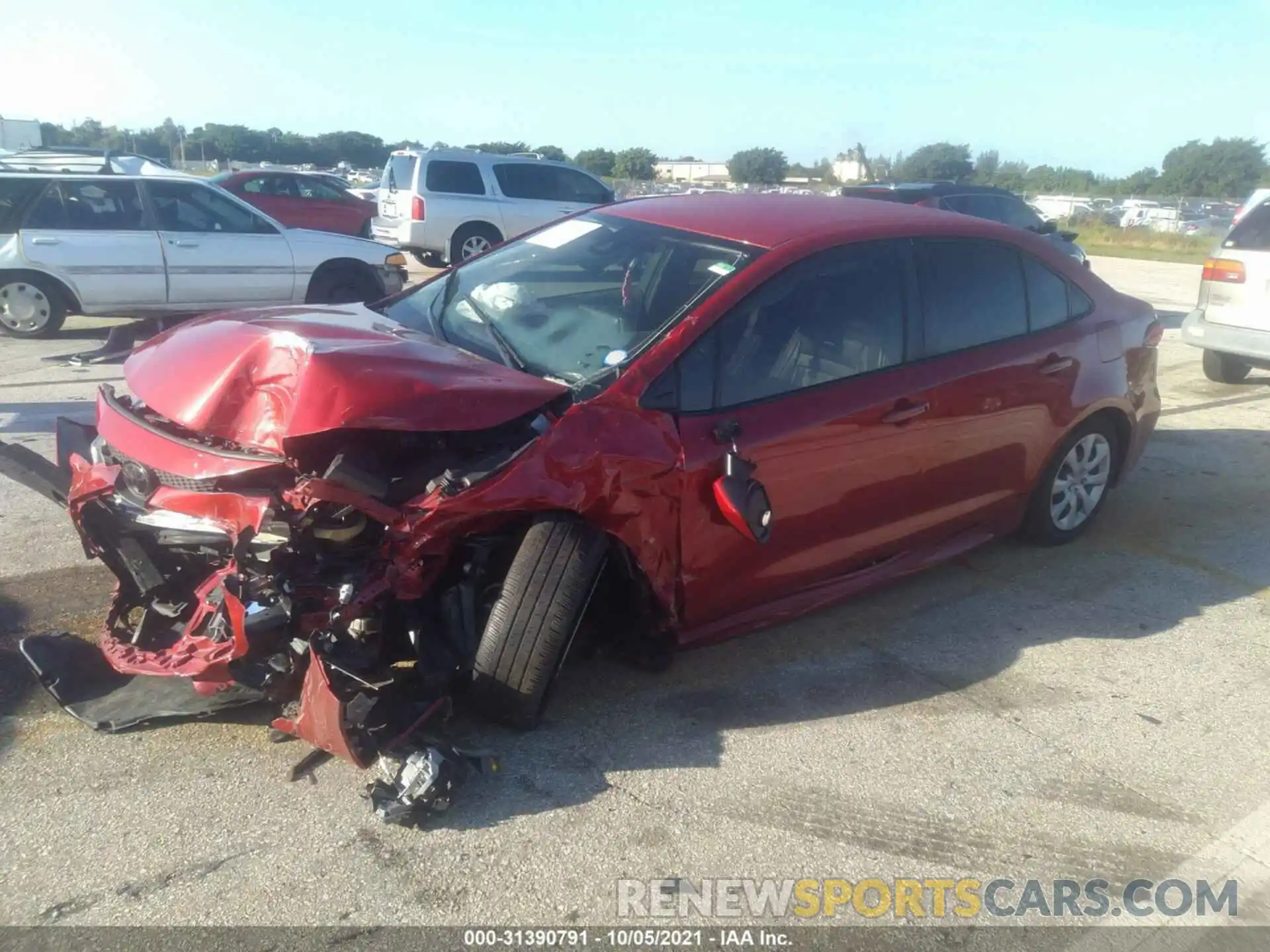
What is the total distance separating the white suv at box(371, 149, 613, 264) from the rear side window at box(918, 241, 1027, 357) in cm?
1066

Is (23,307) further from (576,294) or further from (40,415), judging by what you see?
(576,294)

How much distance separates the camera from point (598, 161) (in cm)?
4603

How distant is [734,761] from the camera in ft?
11.1

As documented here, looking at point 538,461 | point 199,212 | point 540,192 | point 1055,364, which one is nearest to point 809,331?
point 538,461

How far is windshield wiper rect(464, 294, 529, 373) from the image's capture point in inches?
149

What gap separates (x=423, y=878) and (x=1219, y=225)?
38957mm

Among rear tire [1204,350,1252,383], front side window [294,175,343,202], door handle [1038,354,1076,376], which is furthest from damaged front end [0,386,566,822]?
front side window [294,175,343,202]

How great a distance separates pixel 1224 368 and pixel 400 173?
1118cm

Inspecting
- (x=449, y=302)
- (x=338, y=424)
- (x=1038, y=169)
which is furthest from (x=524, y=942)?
(x=1038, y=169)

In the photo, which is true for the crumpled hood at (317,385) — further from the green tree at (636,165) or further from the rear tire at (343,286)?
the green tree at (636,165)

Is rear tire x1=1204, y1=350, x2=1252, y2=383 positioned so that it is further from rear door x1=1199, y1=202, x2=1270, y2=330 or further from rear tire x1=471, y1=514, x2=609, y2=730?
rear tire x1=471, y1=514, x2=609, y2=730

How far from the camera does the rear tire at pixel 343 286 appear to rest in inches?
411

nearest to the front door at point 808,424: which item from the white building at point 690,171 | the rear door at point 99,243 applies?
the rear door at point 99,243

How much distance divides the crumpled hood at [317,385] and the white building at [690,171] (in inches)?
1470
